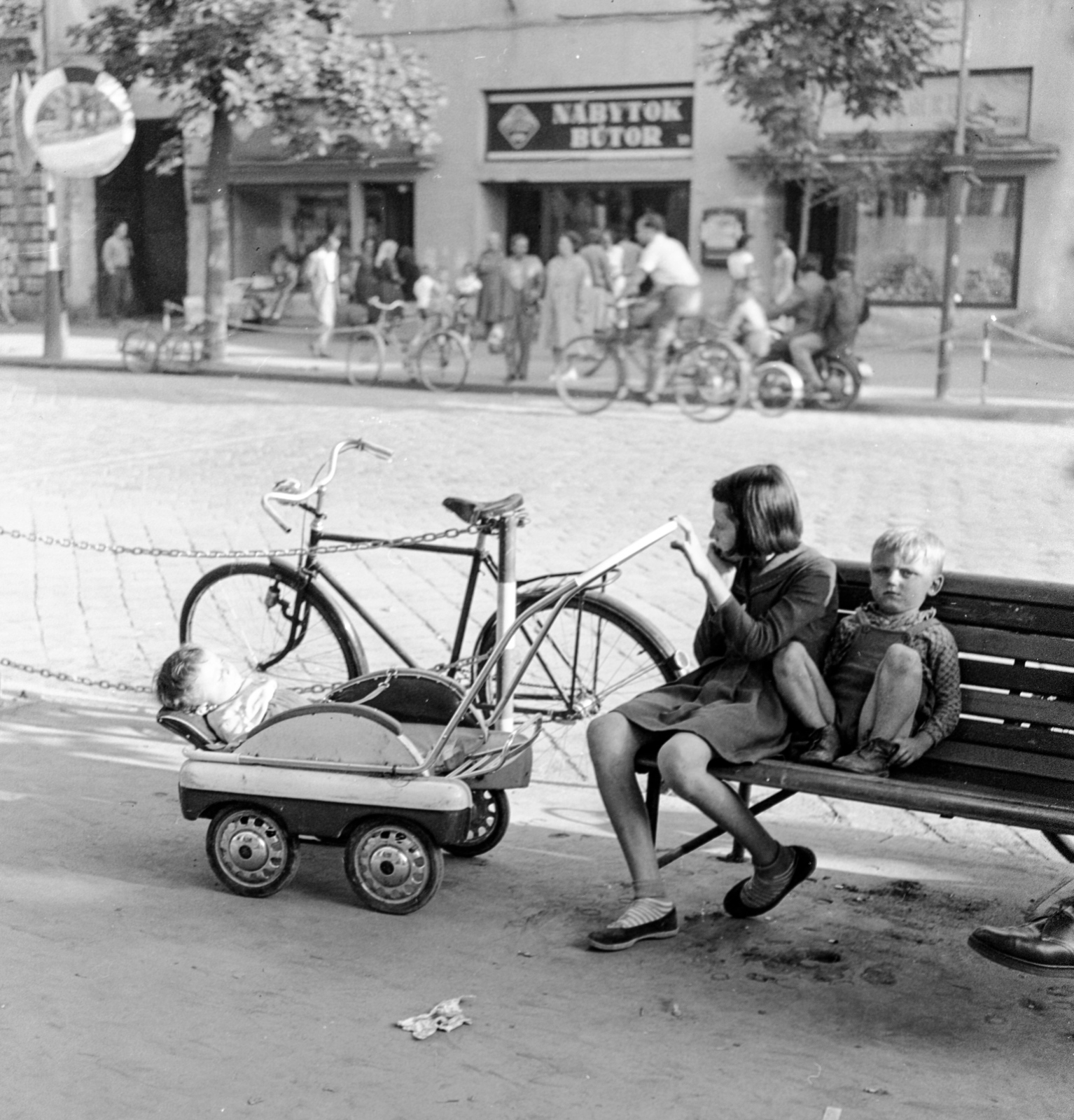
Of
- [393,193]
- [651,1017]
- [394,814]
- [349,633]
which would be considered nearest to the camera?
[651,1017]

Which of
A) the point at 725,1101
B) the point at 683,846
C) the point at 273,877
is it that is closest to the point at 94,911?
the point at 273,877

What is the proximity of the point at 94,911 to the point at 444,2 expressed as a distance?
24.6m

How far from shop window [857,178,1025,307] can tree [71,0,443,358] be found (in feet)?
24.3

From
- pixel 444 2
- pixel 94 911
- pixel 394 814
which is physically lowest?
pixel 94 911

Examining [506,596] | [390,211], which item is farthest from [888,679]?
[390,211]

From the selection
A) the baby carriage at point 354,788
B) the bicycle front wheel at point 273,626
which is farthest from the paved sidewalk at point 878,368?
the baby carriage at point 354,788

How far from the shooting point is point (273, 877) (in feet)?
14.5

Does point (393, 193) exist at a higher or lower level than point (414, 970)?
higher

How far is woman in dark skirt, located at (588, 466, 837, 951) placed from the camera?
13.4ft

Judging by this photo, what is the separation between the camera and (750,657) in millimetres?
4168

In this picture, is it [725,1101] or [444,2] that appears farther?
[444,2]

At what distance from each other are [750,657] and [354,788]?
40.4 inches

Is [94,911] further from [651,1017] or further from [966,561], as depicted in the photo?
[966,561]

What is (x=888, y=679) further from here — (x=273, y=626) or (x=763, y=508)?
(x=273, y=626)
